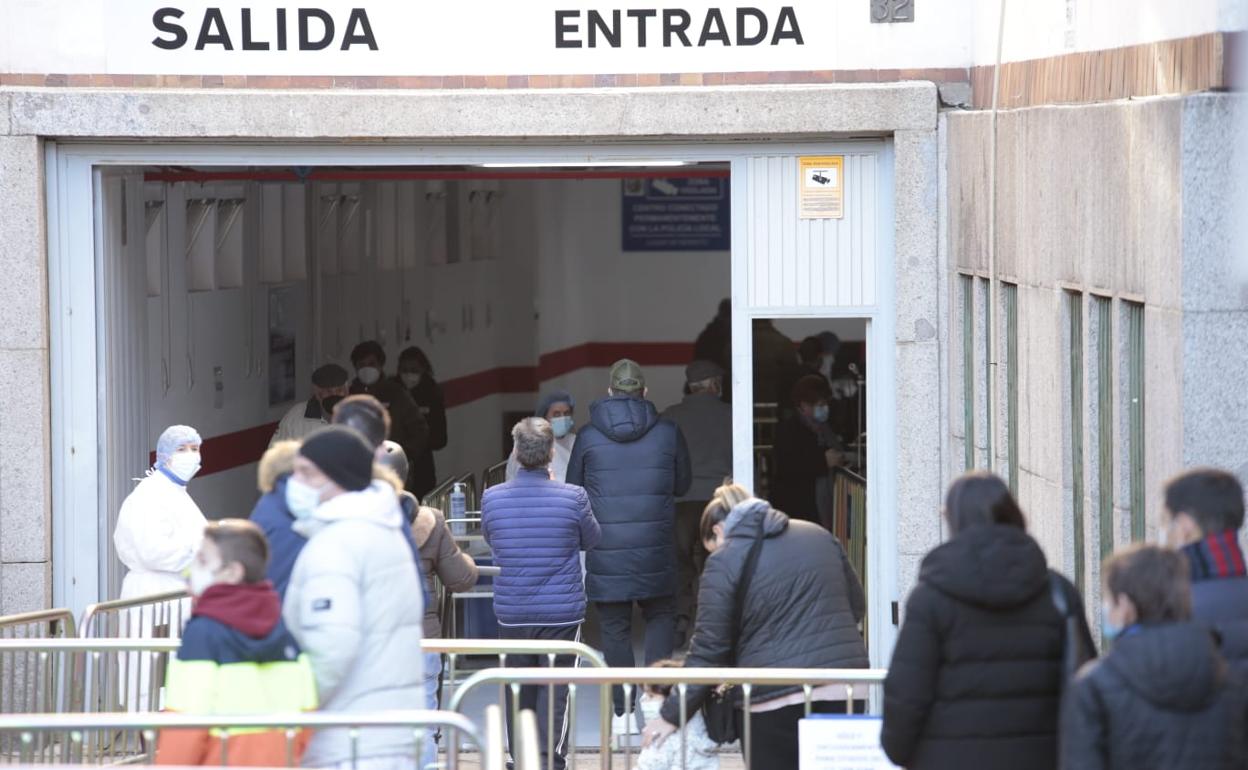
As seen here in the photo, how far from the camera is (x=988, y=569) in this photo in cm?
513

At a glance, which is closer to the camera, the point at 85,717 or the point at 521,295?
the point at 85,717

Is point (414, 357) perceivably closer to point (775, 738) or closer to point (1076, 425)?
point (1076, 425)

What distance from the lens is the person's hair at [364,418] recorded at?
6.68m

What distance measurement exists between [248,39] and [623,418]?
8.54 feet

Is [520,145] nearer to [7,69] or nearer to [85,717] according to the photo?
[7,69]

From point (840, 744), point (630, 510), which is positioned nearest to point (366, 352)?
point (630, 510)

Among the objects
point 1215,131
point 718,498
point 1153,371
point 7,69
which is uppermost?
point 7,69

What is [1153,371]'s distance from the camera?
250 inches

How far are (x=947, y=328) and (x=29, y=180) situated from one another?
4493 millimetres

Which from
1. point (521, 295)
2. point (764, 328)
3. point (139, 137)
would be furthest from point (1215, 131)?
point (521, 295)

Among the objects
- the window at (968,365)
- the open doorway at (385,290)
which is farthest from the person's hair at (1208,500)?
the open doorway at (385,290)

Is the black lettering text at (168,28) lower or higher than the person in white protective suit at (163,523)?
higher

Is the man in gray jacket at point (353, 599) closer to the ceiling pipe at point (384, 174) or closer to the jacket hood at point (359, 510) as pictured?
the jacket hood at point (359, 510)

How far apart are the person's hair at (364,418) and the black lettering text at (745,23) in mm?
3734
